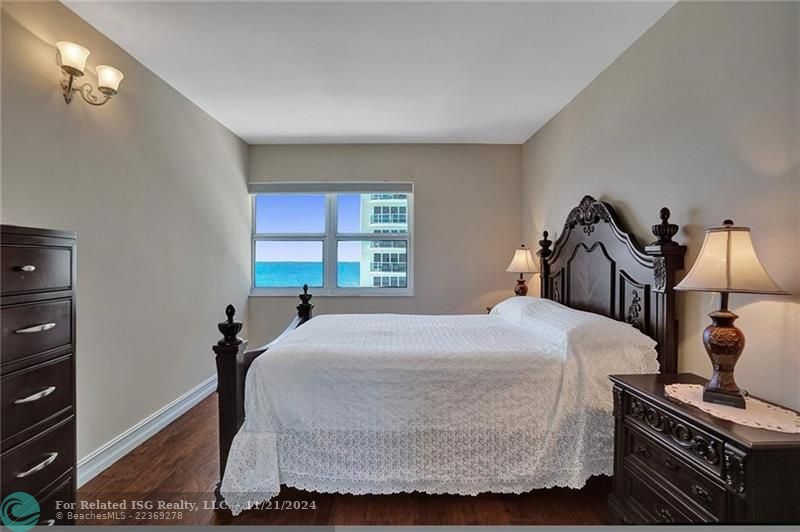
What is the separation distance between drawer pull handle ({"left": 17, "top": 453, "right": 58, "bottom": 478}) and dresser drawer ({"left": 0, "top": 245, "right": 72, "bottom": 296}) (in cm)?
62

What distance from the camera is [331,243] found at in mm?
4363

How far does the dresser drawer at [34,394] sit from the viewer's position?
122 cm

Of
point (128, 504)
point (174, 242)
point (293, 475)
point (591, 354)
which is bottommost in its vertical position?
point (128, 504)

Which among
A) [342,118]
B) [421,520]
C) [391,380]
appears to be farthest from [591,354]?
[342,118]

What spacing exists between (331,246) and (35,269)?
3080 millimetres

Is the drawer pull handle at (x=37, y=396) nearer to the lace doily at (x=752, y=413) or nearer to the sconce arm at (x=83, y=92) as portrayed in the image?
the sconce arm at (x=83, y=92)

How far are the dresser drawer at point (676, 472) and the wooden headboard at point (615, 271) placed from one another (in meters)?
0.51

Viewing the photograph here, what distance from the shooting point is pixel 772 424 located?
3.75 ft

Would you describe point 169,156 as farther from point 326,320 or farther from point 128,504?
point 128,504

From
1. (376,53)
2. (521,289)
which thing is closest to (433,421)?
(376,53)

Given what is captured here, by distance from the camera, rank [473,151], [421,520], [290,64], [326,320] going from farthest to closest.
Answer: [473,151] → [326,320] → [290,64] → [421,520]

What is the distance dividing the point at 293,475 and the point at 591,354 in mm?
1540

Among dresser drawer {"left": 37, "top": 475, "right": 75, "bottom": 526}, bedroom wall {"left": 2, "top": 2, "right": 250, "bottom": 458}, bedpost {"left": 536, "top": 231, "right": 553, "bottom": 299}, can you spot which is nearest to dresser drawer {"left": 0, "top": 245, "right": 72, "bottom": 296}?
bedroom wall {"left": 2, "top": 2, "right": 250, "bottom": 458}

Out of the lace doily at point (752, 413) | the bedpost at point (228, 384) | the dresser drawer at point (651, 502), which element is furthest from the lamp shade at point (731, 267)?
the bedpost at point (228, 384)
